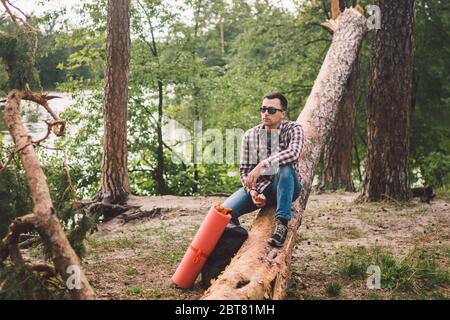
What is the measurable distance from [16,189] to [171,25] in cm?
1219

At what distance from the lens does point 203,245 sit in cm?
542

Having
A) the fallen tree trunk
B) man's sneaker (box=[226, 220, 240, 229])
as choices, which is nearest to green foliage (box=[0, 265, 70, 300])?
the fallen tree trunk

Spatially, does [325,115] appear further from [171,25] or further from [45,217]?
[171,25]

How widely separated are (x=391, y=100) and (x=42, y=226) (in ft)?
23.1

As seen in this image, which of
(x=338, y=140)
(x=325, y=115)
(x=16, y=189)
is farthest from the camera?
(x=338, y=140)

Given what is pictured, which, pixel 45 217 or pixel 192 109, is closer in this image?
pixel 45 217

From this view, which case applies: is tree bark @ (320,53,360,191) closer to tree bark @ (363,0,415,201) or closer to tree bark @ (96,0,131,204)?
tree bark @ (363,0,415,201)

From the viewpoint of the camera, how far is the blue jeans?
5.45 meters

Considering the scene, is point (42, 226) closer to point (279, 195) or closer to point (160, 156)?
point (279, 195)

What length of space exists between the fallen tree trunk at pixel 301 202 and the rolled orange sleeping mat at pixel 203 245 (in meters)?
0.31

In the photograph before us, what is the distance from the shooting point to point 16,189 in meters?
5.16

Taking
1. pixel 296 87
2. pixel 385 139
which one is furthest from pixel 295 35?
pixel 385 139

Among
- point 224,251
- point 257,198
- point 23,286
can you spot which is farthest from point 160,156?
point 23,286

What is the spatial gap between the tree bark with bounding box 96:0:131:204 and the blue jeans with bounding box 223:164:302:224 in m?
5.63
